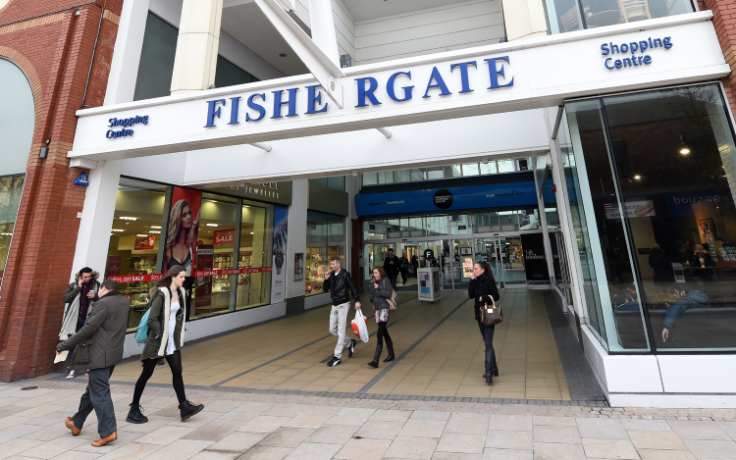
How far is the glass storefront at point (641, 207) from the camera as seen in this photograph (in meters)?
4.00

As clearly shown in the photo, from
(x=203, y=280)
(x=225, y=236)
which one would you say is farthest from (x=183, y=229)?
(x=203, y=280)

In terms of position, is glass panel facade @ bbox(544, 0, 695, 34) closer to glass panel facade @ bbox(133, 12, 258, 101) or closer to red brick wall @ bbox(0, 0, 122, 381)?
glass panel facade @ bbox(133, 12, 258, 101)

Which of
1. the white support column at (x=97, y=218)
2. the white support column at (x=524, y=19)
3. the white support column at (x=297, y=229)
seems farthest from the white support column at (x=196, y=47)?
the white support column at (x=297, y=229)

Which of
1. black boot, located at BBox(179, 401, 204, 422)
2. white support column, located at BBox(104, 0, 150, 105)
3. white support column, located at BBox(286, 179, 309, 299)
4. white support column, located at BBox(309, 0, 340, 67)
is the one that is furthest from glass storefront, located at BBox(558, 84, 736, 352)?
white support column, located at BBox(286, 179, 309, 299)

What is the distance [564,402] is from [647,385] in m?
0.83

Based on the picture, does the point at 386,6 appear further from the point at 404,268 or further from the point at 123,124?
the point at 404,268

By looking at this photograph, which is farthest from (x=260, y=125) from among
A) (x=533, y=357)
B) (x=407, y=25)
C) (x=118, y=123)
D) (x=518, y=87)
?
(x=407, y=25)

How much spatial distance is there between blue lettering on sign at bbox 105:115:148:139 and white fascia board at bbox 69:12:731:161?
3.5 inches

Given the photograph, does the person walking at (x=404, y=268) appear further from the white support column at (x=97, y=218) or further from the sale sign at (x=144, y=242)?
the white support column at (x=97, y=218)

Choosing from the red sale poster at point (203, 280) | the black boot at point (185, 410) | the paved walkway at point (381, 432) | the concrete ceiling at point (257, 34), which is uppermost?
the concrete ceiling at point (257, 34)

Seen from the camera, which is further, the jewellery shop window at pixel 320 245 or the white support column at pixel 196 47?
the jewellery shop window at pixel 320 245

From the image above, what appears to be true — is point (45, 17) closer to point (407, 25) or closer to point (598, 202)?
point (407, 25)

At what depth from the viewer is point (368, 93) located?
4.83 m

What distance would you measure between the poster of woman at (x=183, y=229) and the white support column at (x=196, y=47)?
3.04 metres
